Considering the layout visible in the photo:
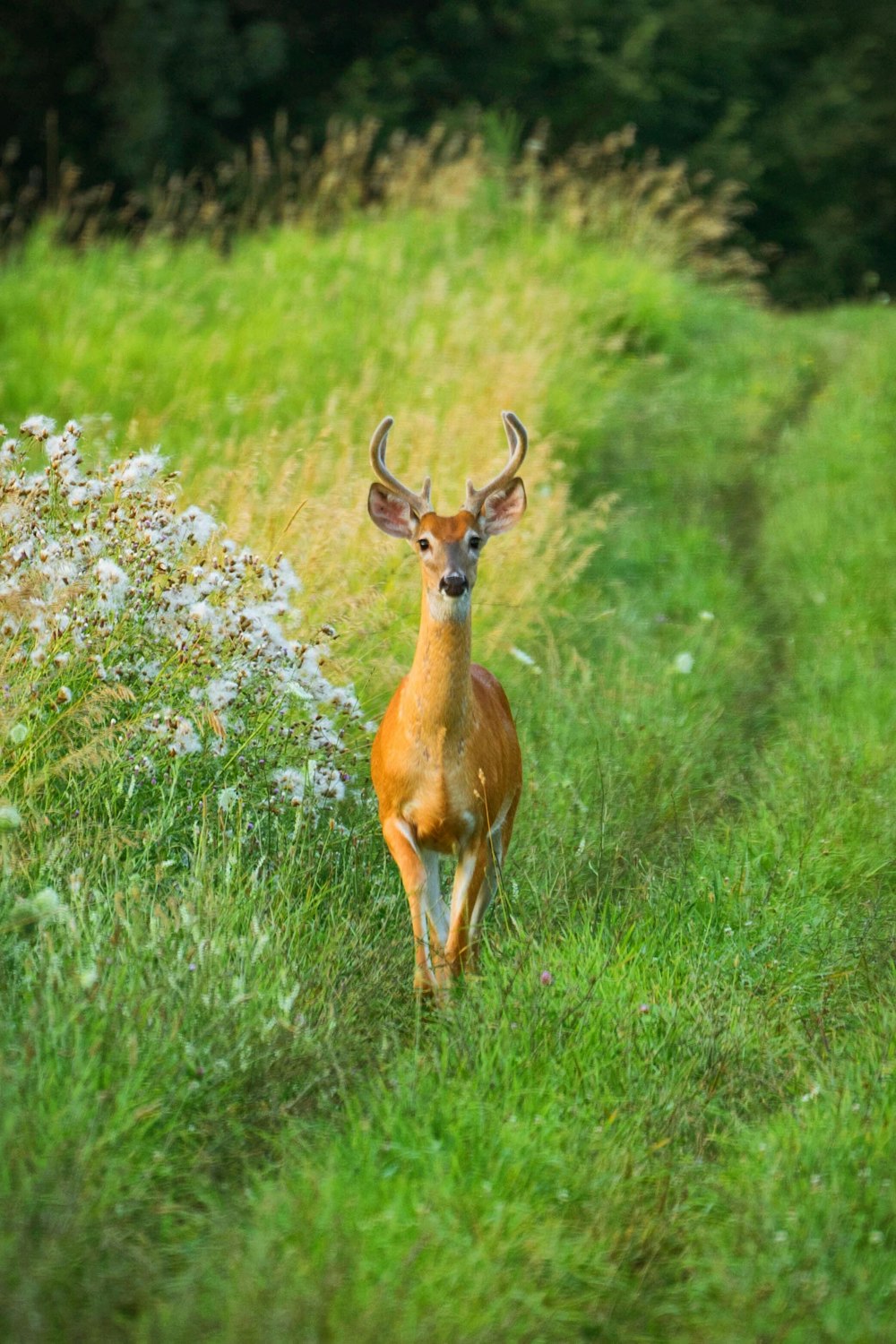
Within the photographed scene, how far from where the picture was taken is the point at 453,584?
4316 mm

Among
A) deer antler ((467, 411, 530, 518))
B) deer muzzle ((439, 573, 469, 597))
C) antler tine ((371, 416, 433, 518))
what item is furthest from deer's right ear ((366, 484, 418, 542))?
deer muzzle ((439, 573, 469, 597))

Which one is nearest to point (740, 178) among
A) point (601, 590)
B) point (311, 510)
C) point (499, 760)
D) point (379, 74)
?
point (379, 74)

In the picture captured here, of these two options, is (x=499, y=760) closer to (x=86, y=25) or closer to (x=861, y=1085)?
(x=861, y=1085)

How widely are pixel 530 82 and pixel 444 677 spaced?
18.2m

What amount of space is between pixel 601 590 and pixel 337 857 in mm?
3756

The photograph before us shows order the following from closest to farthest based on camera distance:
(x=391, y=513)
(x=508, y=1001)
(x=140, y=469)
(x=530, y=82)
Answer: (x=508, y=1001), (x=140, y=469), (x=391, y=513), (x=530, y=82)

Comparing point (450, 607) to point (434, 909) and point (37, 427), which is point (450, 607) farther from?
point (37, 427)

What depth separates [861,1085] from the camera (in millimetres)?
3629

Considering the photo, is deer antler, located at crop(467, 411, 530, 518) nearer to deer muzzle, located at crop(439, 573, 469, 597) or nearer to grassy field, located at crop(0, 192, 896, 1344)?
deer muzzle, located at crop(439, 573, 469, 597)

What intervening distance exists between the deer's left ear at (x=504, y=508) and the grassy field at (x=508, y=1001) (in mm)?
692

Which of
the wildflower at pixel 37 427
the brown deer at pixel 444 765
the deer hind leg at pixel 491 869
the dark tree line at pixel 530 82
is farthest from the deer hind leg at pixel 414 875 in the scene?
the dark tree line at pixel 530 82

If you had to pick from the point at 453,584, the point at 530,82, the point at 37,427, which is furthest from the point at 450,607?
the point at 530,82

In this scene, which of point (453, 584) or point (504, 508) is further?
point (504, 508)

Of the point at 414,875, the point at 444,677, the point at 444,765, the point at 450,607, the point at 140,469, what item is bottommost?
the point at 414,875
